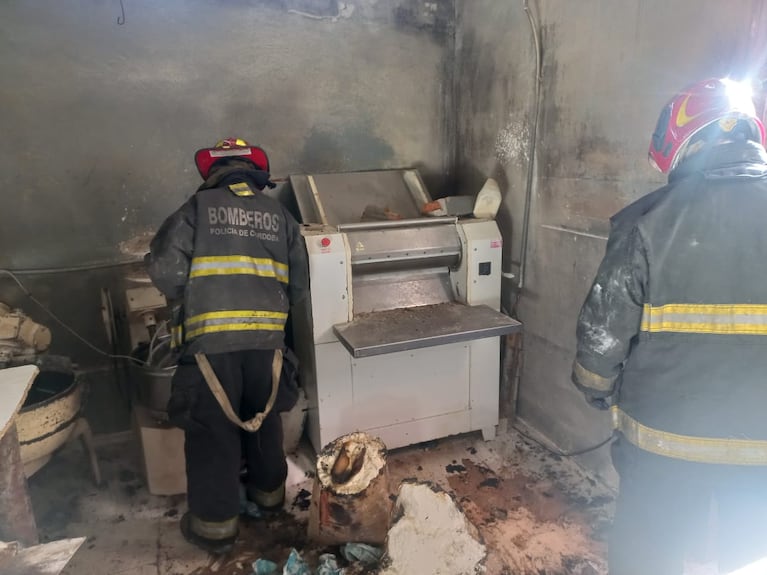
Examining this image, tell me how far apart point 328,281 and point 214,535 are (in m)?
1.13

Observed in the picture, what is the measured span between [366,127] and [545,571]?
8.04 ft

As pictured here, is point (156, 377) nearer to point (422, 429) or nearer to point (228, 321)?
point (228, 321)

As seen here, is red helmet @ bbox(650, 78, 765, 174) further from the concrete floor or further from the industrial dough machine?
the concrete floor

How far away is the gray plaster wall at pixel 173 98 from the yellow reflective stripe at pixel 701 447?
7.46 feet

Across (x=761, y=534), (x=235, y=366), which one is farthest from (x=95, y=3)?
(x=761, y=534)

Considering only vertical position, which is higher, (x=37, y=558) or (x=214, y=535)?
(x=37, y=558)

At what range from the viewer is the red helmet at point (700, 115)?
4.45ft

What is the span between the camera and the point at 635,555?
1.54 m

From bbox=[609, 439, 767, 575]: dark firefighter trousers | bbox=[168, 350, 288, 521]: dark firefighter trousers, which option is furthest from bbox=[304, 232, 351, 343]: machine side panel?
bbox=[609, 439, 767, 575]: dark firefighter trousers

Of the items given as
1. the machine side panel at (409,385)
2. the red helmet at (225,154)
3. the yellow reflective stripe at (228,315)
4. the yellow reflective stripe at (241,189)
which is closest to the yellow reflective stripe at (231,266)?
the yellow reflective stripe at (228,315)

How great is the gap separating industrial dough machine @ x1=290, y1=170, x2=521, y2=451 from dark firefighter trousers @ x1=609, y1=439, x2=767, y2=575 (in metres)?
0.89

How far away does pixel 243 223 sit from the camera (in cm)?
206

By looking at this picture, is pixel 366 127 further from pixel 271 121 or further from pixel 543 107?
pixel 543 107

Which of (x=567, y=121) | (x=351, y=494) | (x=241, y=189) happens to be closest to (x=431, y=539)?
(x=351, y=494)
